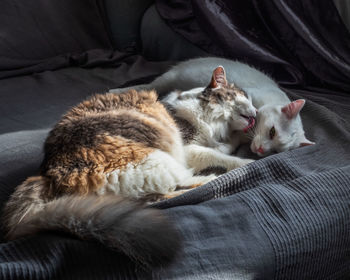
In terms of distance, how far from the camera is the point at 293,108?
1.29m

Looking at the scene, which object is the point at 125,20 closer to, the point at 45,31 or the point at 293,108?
the point at 45,31

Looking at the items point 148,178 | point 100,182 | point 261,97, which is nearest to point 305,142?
point 261,97

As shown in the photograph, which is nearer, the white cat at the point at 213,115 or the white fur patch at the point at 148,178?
the white fur patch at the point at 148,178

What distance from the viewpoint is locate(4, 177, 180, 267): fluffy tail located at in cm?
65

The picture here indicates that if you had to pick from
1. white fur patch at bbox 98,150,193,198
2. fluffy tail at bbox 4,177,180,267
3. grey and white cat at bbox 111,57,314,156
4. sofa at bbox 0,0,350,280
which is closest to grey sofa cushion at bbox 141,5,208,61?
sofa at bbox 0,0,350,280

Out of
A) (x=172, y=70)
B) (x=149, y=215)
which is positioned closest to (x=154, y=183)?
(x=149, y=215)

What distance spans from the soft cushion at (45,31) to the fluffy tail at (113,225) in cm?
145

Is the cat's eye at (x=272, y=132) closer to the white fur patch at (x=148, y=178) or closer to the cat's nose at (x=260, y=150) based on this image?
the cat's nose at (x=260, y=150)

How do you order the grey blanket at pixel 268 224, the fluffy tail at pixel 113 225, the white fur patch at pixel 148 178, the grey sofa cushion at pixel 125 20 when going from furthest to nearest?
Result: 1. the grey sofa cushion at pixel 125 20
2. the white fur patch at pixel 148 178
3. the grey blanket at pixel 268 224
4. the fluffy tail at pixel 113 225

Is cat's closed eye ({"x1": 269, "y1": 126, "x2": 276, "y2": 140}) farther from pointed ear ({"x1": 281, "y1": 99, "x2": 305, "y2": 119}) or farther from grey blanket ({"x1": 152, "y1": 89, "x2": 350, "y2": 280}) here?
grey blanket ({"x1": 152, "y1": 89, "x2": 350, "y2": 280})

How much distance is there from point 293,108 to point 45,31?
1.58m

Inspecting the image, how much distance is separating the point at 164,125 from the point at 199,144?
208 mm

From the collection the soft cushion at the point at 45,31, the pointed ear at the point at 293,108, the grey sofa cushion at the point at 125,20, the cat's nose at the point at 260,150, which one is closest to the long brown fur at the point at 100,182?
the cat's nose at the point at 260,150

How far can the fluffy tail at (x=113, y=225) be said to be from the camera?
2.12 ft
